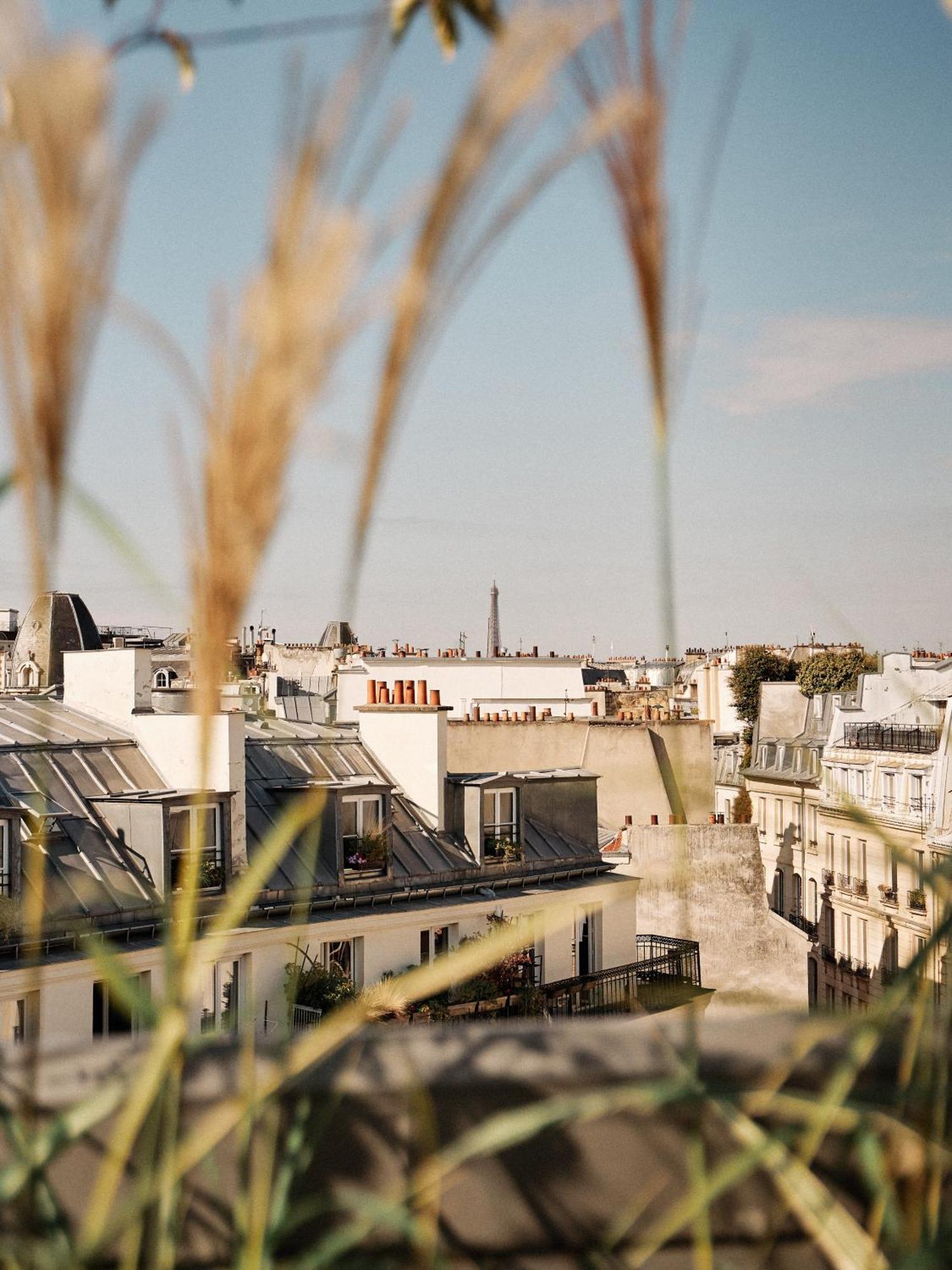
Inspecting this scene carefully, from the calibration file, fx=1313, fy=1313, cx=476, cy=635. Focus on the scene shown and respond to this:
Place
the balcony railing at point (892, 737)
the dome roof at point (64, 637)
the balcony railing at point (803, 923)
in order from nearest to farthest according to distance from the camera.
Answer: the balcony railing at point (892, 737)
the balcony railing at point (803, 923)
the dome roof at point (64, 637)

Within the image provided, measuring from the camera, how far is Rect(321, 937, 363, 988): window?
38.2 feet

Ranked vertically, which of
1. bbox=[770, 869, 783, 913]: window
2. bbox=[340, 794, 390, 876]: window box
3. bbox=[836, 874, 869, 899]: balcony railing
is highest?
bbox=[340, 794, 390, 876]: window box

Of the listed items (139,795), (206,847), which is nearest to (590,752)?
(206,847)

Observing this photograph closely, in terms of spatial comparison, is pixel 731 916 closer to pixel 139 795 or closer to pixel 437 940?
pixel 437 940

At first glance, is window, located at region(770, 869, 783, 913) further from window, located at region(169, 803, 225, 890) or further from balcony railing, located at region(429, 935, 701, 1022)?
window, located at region(169, 803, 225, 890)

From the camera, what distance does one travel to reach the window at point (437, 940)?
41.0 feet

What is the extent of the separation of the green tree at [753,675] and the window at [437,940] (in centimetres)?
3011

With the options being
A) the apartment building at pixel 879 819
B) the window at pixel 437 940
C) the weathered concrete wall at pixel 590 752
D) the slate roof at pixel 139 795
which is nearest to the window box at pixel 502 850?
the slate roof at pixel 139 795

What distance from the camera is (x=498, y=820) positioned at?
1405 cm

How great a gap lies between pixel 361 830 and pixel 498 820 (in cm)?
202

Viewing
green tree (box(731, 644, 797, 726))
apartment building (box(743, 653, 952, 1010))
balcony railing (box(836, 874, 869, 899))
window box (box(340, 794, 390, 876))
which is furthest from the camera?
green tree (box(731, 644, 797, 726))

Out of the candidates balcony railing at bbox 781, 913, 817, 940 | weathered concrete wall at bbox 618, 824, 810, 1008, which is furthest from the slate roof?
balcony railing at bbox 781, 913, 817, 940

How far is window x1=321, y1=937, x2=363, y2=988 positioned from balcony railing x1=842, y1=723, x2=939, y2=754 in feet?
46.1

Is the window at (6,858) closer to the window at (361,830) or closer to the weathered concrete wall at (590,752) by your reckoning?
the window at (361,830)
